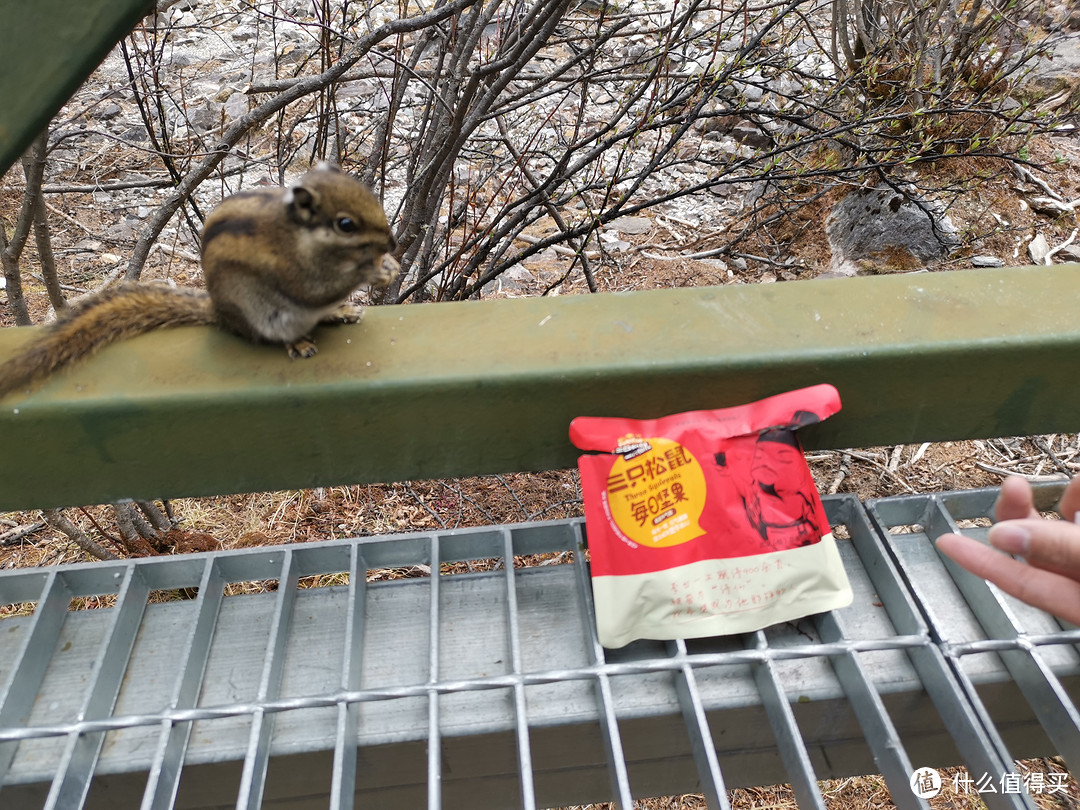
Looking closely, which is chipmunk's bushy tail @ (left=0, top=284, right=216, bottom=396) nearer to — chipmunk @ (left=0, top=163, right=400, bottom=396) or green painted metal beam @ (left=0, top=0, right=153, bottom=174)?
chipmunk @ (left=0, top=163, right=400, bottom=396)

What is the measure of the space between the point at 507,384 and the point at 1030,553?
1112 millimetres

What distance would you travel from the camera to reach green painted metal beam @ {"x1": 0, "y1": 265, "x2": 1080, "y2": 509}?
1.72 meters

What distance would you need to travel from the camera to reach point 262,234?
81.7 inches

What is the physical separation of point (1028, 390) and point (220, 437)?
1.96 meters

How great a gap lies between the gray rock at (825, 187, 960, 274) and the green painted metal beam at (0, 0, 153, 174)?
16.5ft

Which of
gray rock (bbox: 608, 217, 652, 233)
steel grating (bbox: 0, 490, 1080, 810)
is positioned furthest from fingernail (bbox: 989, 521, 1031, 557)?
gray rock (bbox: 608, 217, 652, 233)

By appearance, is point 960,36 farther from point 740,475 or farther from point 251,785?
point 251,785

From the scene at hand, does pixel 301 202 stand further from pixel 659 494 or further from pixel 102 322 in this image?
pixel 659 494

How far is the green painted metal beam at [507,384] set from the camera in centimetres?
172

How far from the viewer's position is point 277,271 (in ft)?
6.74

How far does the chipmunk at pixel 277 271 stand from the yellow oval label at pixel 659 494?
840 mm

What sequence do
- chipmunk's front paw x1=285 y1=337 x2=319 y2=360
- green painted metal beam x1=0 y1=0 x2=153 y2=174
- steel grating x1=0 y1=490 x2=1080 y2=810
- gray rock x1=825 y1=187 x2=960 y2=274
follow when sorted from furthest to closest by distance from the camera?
gray rock x1=825 y1=187 x2=960 y2=274 → chipmunk's front paw x1=285 y1=337 x2=319 y2=360 → steel grating x1=0 y1=490 x2=1080 y2=810 → green painted metal beam x1=0 y1=0 x2=153 y2=174

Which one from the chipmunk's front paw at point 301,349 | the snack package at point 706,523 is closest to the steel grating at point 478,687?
the snack package at point 706,523

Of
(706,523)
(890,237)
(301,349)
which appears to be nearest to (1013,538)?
(706,523)
